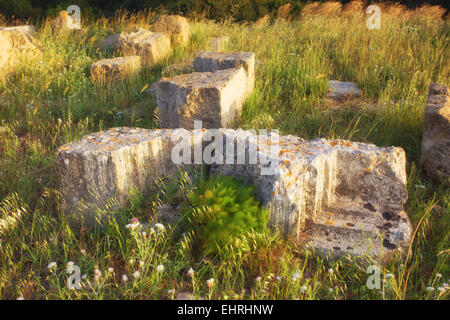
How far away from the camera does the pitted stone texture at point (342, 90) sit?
552 centimetres

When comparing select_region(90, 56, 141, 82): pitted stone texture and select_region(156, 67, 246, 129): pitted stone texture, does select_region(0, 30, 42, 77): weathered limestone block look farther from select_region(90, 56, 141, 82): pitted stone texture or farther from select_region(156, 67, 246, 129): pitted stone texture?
select_region(156, 67, 246, 129): pitted stone texture

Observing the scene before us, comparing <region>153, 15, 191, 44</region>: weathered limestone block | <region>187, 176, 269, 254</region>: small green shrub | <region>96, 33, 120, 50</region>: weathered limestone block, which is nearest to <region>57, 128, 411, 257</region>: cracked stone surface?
<region>187, 176, 269, 254</region>: small green shrub

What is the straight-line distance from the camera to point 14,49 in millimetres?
6418

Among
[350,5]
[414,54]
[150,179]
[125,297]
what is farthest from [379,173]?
[350,5]

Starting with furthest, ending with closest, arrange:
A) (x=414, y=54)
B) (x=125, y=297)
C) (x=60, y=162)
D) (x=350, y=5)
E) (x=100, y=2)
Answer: (x=100, y=2) < (x=350, y=5) < (x=414, y=54) < (x=60, y=162) < (x=125, y=297)

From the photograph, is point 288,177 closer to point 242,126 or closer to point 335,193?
point 335,193

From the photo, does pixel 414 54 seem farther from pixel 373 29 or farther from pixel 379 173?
pixel 379 173

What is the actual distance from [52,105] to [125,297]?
3755mm

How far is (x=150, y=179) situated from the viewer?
3301mm

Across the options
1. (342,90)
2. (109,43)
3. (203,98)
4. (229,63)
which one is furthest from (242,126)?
(109,43)

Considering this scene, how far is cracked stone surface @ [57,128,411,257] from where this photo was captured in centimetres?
289

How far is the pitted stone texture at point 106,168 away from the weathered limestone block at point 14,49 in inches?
151

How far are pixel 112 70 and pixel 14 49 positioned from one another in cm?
170

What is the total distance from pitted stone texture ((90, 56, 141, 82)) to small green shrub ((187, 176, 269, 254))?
382cm
